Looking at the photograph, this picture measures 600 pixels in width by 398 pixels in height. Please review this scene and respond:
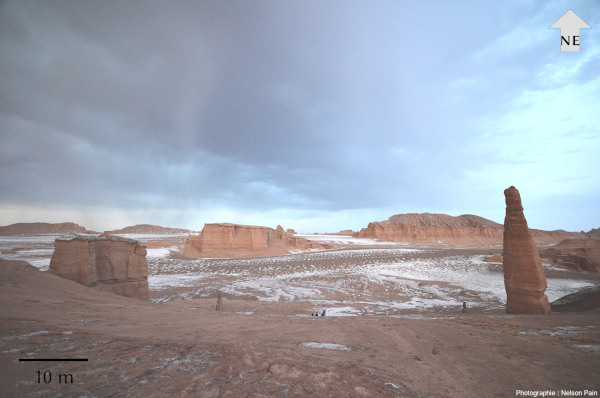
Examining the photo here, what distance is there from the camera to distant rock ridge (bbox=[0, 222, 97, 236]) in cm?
10056

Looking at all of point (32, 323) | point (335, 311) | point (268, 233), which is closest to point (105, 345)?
point (32, 323)

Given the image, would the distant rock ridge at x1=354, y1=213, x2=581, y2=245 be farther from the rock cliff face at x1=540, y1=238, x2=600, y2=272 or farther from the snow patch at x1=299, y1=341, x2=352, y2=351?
the snow patch at x1=299, y1=341, x2=352, y2=351

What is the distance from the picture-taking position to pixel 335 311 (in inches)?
591

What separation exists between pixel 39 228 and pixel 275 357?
15178 cm

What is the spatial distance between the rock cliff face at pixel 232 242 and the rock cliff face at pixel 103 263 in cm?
3218

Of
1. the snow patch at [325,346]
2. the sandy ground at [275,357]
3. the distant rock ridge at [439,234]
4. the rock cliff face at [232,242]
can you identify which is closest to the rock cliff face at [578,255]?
the sandy ground at [275,357]

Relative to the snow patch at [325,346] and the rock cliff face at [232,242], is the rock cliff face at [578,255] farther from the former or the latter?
the rock cliff face at [232,242]

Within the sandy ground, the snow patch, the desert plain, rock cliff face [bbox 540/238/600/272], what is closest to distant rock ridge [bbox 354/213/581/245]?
rock cliff face [bbox 540/238/600/272]

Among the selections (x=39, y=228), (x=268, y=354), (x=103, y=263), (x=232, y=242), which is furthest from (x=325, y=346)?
(x=39, y=228)

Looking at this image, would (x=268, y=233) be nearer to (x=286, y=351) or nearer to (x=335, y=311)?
(x=335, y=311)

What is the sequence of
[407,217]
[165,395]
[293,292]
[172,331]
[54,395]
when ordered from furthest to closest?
1. [407,217]
2. [293,292]
3. [172,331]
4. [165,395]
5. [54,395]

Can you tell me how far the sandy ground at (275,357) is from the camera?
3.08 meters

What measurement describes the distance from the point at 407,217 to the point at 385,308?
123m

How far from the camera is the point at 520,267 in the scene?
13320 millimetres
